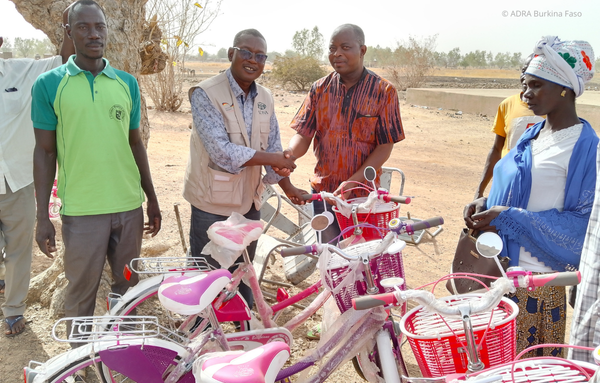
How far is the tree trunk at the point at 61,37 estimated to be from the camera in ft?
12.8

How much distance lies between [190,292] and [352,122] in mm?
1878

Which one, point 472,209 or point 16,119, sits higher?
point 16,119

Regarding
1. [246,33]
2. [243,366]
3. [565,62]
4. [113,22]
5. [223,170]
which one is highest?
[113,22]

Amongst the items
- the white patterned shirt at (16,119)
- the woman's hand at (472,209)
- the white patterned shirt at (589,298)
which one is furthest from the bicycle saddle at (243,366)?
the white patterned shirt at (16,119)

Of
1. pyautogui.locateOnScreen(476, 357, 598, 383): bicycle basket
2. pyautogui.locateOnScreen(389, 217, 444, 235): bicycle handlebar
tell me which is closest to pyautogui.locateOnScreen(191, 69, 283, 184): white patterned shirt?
pyautogui.locateOnScreen(389, 217, 444, 235): bicycle handlebar

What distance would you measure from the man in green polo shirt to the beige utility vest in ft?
1.36

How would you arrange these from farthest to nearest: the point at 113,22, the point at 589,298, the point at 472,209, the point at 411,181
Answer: the point at 411,181 → the point at 113,22 → the point at 472,209 → the point at 589,298

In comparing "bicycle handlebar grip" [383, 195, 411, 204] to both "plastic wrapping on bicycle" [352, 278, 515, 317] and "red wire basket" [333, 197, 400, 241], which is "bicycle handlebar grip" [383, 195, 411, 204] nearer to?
"red wire basket" [333, 197, 400, 241]

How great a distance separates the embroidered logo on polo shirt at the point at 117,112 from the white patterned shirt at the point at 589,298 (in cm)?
258

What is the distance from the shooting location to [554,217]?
2.40m

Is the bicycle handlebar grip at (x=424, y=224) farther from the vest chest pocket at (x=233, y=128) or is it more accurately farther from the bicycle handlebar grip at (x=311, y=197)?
the vest chest pocket at (x=233, y=128)

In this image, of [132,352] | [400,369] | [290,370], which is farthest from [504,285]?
[132,352]

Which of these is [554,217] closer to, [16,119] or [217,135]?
[217,135]

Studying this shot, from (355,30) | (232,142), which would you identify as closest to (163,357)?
(232,142)
